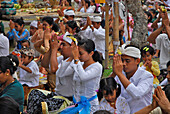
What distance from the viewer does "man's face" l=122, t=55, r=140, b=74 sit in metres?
3.49

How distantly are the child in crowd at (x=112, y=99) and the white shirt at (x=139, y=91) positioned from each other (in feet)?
0.31

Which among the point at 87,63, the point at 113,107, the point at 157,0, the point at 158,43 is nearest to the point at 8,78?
the point at 87,63

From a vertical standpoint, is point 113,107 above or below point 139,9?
below

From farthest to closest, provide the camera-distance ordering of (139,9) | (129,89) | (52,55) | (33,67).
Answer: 1. (139,9)
2. (33,67)
3. (52,55)
4. (129,89)

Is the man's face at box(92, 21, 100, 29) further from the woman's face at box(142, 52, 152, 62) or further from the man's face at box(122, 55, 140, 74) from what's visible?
the man's face at box(122, 55, 140, 74)

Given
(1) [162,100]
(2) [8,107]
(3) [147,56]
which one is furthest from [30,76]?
(1) [162,100]

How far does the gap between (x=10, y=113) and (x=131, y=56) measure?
175 centimetres

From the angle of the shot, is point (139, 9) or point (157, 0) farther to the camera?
point (157, 0)

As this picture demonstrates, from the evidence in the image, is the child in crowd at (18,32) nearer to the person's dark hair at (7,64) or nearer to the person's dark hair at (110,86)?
the person's dark hair at (7,64)

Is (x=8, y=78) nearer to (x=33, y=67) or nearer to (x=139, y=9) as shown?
(x=33, y=67)

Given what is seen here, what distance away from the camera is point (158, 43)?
6.22 meters

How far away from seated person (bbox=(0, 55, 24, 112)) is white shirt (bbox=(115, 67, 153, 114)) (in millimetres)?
1263

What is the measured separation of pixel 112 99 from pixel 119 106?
0.15 m

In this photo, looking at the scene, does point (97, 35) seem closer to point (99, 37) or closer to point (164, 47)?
point (99, 37)
